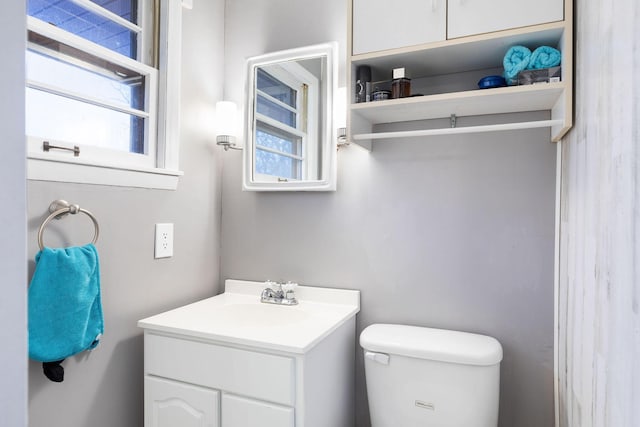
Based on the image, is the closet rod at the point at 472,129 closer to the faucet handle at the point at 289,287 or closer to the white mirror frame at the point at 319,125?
the white mirror frame at the point at 319,125

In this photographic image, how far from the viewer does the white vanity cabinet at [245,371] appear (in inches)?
44.6

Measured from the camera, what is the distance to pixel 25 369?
362mm

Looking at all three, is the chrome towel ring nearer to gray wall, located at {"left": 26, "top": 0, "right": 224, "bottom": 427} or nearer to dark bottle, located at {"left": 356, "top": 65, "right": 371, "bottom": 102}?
gray wall, located at {"left": 26, "top": 0, "right": 224, "bottom": 427}

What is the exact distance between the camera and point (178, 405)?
128 cm

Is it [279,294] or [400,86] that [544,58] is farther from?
[279,294]

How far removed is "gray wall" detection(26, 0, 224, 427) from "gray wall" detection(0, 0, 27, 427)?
0.91 metres

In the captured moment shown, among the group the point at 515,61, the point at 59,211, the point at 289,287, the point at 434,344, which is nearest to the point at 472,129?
the point at 515,61

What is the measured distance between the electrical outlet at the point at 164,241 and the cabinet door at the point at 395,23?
99 centimetres

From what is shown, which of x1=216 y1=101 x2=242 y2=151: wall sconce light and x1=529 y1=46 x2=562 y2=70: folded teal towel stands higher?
x1=529 y1=46 x2=562 y2=70: folded teal towel

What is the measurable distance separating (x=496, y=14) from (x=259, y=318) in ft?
4.51

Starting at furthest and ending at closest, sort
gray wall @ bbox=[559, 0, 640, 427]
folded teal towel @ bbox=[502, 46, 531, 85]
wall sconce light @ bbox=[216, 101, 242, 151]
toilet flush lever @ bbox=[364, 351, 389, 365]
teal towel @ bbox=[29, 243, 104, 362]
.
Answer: wall sconce light @ bbox=[216, 101, 242, 151], toilet flush lever @ bbox=[364, 351, 389, 365], folded teal towel @ bbox=[502, 46, 531, 85], teal towel @ bbox=[29, 243, 104, 362], gray wall @ bbox=[559, 0, 640, 427]

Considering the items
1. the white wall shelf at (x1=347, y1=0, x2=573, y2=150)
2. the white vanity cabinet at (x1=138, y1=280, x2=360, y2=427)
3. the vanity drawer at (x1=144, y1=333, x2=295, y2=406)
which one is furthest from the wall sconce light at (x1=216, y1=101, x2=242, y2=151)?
the vanity drawer at (x1=144, y1=333, x2=295, y2=406)

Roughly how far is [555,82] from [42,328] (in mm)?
1630

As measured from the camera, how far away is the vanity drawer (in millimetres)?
1134
